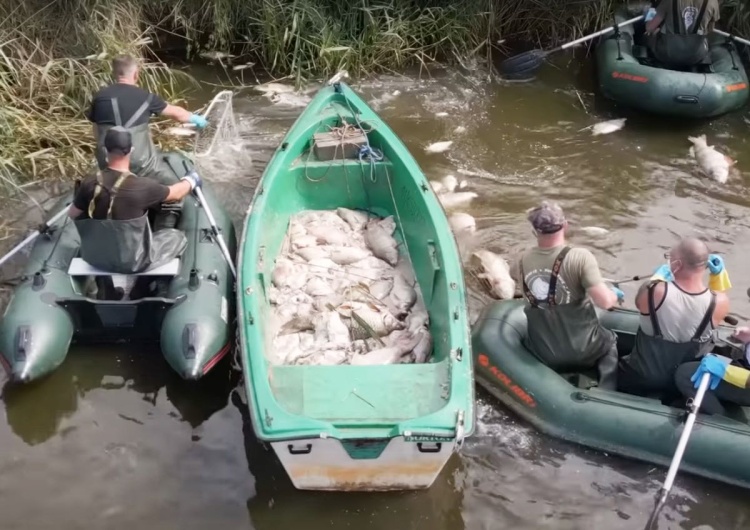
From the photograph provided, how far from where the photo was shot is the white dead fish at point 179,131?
326 inches

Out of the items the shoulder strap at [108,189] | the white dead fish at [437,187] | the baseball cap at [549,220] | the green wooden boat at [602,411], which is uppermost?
the baseball cap at [549,220]

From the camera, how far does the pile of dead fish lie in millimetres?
5348

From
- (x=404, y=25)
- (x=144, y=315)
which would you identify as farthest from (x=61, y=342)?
(x=404, y=25)

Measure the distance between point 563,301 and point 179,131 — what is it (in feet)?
16.7

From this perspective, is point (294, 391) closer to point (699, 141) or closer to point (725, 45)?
point (699, 141)

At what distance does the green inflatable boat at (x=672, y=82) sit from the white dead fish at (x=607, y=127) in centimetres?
26

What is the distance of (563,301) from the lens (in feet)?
15.9

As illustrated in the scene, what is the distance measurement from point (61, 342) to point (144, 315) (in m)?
0.59

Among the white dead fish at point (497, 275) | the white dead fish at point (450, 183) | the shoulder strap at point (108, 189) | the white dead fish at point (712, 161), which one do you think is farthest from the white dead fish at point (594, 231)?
the shoulder strap at point (108, 189)

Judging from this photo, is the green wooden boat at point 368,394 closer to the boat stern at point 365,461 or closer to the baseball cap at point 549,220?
the boat stern at point 365,461

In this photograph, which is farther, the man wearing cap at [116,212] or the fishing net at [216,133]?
the fishing net at [216,133]

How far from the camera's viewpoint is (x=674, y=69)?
9.11 meters

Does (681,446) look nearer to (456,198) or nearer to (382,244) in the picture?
(382,244)

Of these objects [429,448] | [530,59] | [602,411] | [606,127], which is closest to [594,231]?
[606,127]
